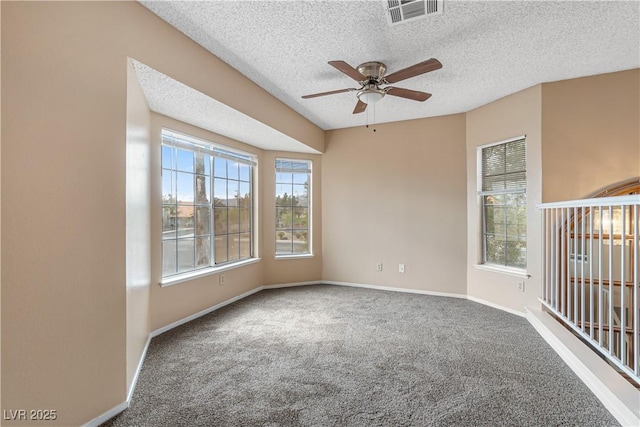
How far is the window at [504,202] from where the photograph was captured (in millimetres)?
3672

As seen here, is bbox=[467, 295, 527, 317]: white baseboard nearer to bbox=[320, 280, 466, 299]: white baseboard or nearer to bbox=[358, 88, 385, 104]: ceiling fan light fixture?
bbox=[320, 280, 466, 299]: white baseboard

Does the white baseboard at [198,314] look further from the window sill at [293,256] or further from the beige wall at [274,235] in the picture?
the window sill at [293,256]

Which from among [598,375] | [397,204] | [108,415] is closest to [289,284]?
[397,204]

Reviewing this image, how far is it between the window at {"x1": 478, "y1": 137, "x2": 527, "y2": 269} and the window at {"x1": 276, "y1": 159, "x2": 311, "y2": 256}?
9.25 feet

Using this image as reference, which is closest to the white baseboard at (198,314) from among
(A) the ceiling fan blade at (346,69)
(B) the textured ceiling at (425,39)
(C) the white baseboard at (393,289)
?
(C) the white baseboard at (393,289)

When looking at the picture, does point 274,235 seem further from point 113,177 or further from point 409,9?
point 409,9

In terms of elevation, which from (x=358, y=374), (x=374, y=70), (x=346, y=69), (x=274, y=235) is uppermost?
(x=374, y=70)

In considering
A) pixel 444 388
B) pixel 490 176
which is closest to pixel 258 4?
pixel 444 388

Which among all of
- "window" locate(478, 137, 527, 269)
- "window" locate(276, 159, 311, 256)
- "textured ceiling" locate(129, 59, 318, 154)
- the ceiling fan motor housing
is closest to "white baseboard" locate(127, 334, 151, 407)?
"textured ceiling" locate(129, 59, 318, 154)

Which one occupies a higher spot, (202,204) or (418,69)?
(418,69)

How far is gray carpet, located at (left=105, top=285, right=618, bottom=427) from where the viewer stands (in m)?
1.81

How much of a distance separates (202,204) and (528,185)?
161 inches

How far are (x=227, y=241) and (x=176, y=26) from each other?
106 inches

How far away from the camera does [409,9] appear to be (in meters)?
2.08
